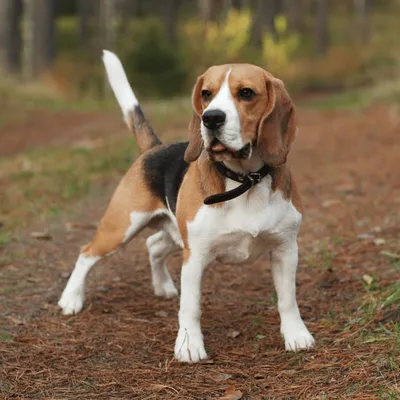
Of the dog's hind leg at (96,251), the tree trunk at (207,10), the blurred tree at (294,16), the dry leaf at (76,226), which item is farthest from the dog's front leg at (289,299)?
the blurred tree at (294,16)

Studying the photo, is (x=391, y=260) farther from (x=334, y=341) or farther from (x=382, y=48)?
(x=382, y=48)

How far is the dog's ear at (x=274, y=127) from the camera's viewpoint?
381 centimetres

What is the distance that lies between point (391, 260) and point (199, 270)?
1926 millimetres

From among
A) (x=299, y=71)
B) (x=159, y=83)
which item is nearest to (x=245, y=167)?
(x=159, y=83)

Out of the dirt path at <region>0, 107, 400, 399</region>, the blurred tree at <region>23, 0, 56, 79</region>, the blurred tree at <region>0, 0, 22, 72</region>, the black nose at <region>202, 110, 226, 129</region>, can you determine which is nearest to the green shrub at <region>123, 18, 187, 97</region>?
the blurred tree at <region>23, 0, 56, 79</region>

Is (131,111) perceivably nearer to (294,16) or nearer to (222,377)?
(222,377)

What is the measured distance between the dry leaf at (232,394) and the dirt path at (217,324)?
0.05 metres

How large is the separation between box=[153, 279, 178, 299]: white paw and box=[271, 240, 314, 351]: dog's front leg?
1.17 metres

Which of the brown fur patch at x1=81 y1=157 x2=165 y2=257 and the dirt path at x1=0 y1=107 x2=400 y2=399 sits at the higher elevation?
the brown fur patch at x1=81 y1=157 x2=165 y2=257

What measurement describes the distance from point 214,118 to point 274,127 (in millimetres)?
381

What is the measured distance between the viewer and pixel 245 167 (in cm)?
398

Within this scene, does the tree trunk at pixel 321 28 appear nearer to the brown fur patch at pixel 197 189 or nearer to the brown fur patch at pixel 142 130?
the brown fur patch at pixel 142 130

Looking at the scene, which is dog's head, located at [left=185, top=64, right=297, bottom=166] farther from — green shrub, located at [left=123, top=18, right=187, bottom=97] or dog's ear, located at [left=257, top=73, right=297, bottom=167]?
green shrub, located at [left=123, top=18, right=187, bottom=97]

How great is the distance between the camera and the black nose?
360 cm
